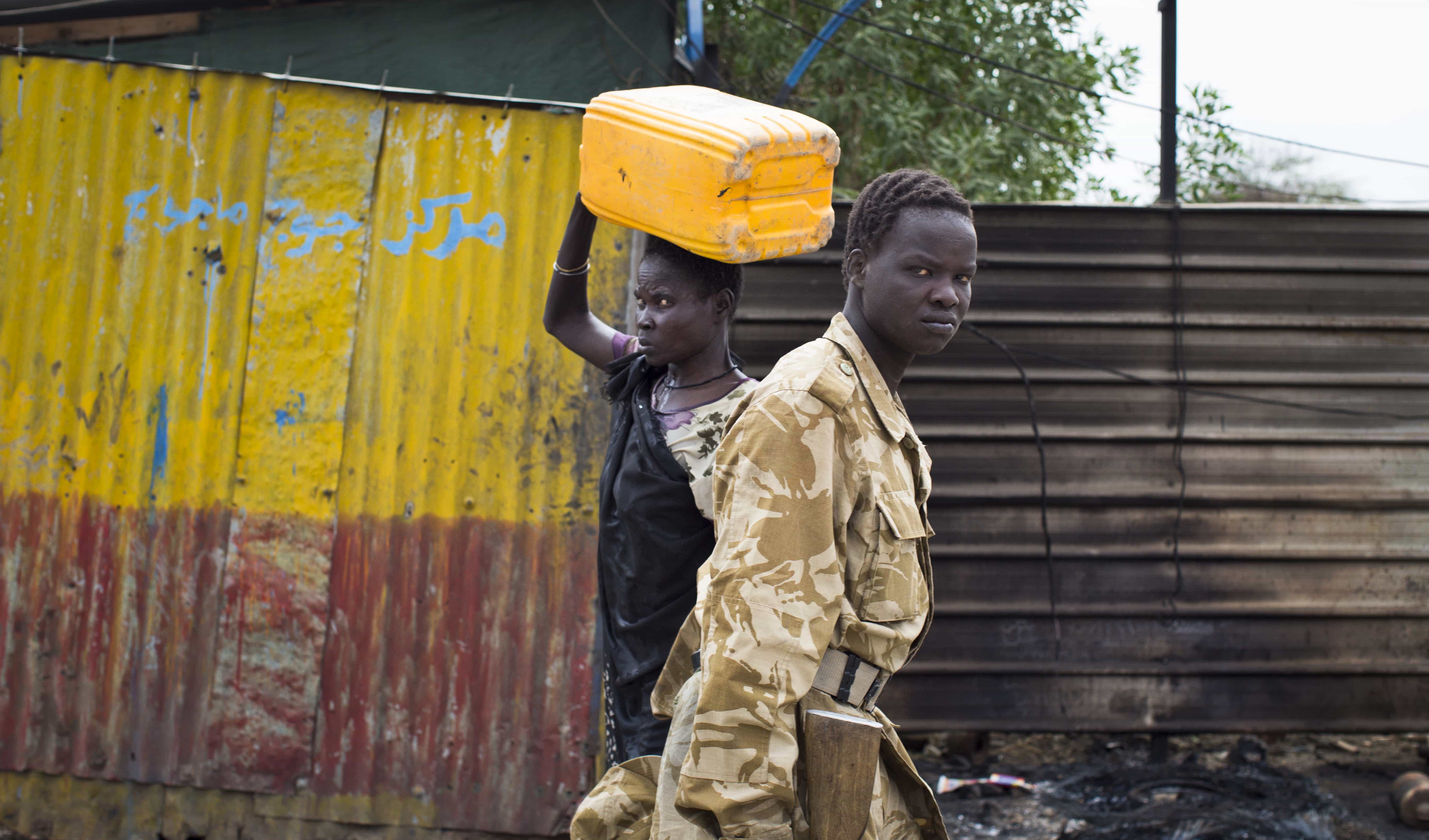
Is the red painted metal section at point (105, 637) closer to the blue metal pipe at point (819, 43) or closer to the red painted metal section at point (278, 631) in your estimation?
the red painted metal section at point (278, 631)

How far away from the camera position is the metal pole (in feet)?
13.8

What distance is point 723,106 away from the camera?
1880 mm

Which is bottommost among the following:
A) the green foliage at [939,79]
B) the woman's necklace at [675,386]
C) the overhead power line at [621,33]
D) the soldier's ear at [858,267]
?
the woman's necklace at [675,386]

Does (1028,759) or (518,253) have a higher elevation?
(518,253)

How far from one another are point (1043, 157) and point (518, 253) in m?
5.40

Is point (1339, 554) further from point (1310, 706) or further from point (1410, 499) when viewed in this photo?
point (1310, 706)

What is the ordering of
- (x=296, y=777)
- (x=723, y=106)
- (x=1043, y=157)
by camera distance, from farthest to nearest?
(x=1043, y=157), (x=296, y=777), (x=723, y=106)

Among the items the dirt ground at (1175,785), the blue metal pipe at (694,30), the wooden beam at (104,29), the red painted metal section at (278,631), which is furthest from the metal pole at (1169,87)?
the wooden beam at (104,29)

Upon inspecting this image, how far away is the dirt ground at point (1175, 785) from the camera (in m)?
3.75

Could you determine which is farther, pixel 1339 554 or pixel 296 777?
pixel 1339 554

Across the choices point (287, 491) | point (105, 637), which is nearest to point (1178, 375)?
point (287, 491)

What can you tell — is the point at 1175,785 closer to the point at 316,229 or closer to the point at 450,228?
the point at 450,228

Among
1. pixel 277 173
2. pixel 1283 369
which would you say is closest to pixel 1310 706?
pixel 1283 369

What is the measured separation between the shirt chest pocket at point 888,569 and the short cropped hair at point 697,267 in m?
0.78
